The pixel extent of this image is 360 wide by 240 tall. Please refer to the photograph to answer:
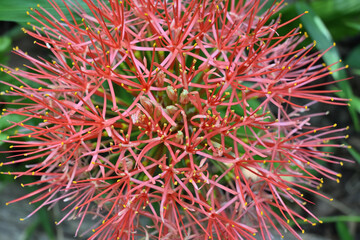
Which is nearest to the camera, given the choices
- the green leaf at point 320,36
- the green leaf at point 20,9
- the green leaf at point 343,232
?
the green leaf at point 20,9

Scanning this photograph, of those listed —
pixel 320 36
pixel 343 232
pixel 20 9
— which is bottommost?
pixel 343 232

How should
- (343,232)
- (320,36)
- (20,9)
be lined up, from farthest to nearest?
(343,232)
(320,36)
(20,9)

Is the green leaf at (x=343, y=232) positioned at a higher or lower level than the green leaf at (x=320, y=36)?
lower

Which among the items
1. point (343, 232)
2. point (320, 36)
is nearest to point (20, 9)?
point (320, 36)

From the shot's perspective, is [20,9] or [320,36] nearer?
[20,9]

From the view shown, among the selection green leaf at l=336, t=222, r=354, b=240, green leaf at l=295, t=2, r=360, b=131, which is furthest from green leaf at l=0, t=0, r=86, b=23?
green leaf at l=336, t=222, r=354, b=240

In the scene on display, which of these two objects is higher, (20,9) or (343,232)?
(20,9)

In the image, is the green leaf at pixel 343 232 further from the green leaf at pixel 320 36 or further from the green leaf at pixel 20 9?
the green leaf at pixel 20 9

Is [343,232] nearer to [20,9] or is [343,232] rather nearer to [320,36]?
[320,36]

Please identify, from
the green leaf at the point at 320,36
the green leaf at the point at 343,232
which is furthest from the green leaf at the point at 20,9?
the green leaf at the point at 343,232

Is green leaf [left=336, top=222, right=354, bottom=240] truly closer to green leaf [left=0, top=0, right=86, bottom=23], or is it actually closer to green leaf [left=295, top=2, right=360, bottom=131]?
green leaf [left=295, top=2, right=360, bottom=131]

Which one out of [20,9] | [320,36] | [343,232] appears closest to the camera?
[20,9]

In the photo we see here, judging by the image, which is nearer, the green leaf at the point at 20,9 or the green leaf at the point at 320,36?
the green leaf at the point at 20,9

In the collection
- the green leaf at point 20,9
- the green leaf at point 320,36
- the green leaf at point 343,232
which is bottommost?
the green leaf at point 343,232
